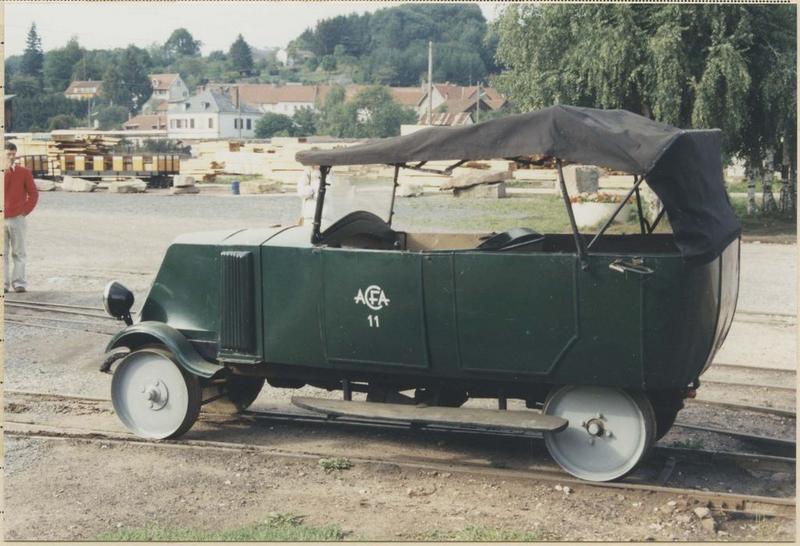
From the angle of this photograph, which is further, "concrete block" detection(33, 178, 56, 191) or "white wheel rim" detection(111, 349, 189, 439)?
"concrete block" detection(33, 178, 56, 191)

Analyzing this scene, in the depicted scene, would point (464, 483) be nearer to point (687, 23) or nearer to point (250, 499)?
point (250, 499)

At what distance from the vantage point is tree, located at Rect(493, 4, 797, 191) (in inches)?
917

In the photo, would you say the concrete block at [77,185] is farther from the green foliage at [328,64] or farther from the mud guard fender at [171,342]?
the green foliage at [328,64]

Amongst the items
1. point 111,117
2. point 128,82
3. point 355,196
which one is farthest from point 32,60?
point 355,196

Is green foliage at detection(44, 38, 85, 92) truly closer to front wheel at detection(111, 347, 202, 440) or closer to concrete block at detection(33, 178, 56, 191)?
concrete block at detection(33, 178, 56, 191)

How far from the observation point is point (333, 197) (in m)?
8.37

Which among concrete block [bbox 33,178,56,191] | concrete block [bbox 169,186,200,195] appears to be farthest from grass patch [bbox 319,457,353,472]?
concrete block [bbox 33,178,56,191]

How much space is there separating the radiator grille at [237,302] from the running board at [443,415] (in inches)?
23.6

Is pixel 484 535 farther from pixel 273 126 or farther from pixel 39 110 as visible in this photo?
pixel 273 126

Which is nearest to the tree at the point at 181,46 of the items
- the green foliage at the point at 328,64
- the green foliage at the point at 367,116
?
the green foliage at the point at 328,64

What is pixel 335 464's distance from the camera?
7.66m

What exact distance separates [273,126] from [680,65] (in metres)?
83.7

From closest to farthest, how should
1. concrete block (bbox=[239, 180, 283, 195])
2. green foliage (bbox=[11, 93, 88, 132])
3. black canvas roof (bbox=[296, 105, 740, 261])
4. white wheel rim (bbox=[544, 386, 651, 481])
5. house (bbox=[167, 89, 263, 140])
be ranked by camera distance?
black canvas roof (bbox=[296, 105, 740, 261])
white wheel rim (bbox=[544, 386, 651, 481])
concrete block (bbox=[239, 180, 283, 195])
green foliage (bbox=[11, 93, 88, 132])
house (bbox=[167, 89, 263, 140])

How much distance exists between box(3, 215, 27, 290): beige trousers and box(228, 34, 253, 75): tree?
525 feet
